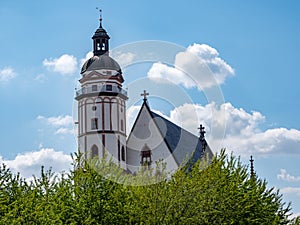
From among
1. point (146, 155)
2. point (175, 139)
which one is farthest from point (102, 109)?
point (175, 139)

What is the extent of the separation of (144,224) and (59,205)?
18.7ft

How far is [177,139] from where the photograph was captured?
88.3 m

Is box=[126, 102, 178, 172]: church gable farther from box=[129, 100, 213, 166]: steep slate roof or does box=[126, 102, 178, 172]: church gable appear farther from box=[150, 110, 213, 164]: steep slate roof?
box=[150, 110, 213, 164]: steep slate roof

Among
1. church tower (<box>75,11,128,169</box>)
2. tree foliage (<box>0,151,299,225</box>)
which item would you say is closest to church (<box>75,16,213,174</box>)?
church tower (<box>75,11,128,169</box>)

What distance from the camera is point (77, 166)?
49.2 meters

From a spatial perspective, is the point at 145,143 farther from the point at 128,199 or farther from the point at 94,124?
the point at 128,199

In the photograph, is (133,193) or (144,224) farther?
(133,193)

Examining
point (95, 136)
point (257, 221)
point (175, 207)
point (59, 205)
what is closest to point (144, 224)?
point (175, 207)

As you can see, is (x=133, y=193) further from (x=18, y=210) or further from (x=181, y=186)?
(x=18, y=210)

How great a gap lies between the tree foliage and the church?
32524 millimetres

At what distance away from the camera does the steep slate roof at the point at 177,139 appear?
276 feet

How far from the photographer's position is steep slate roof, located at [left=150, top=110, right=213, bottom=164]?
276 ft

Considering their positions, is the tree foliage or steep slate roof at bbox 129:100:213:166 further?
steep slate roof at bbox 129:100:213:166

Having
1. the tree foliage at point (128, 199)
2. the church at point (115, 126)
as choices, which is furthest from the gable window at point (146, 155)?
the tree foliage at point (128, 199)
